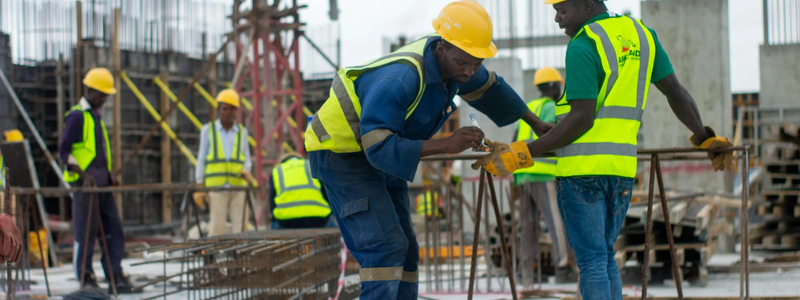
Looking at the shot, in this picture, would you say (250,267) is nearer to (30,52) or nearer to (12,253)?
(12,253)

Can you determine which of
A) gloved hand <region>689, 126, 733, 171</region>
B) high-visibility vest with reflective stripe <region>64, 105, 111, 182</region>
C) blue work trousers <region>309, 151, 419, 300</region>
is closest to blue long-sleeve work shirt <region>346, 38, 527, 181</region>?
blue work trousers <region>309, 151, 419, 300</region>

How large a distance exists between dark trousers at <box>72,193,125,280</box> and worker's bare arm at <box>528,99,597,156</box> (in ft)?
16.5

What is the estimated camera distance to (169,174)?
68.1ft

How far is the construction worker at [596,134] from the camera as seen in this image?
4.11 metres

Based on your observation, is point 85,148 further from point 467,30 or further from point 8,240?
point 467,30

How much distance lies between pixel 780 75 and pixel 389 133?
12.1 meters

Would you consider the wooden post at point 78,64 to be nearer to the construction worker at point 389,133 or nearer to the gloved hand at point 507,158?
the construction worker at point 389,133

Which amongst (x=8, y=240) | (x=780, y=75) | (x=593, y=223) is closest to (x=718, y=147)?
(x=593, y=223)

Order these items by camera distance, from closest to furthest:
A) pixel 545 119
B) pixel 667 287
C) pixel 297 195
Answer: pixel 297 195
pixel 667 287
pixel 545 119

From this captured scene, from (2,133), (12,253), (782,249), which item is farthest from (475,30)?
(2,133)

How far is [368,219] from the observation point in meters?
4.02

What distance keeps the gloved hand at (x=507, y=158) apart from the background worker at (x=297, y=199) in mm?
3767

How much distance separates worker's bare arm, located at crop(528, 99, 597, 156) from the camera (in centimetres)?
408

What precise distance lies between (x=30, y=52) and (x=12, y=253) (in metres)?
18.6
